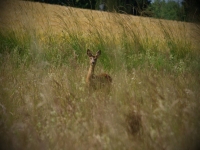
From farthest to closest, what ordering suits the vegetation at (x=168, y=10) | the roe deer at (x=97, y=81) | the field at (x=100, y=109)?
the vegetation at (x=168, y=10) → the roe deer at (x=97, y=81) → the field at (x=100, y=109)

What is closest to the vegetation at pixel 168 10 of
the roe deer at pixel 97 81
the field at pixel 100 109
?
the field at pixel 100 109

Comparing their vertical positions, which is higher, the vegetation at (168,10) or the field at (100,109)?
the vegetation at (168,10)

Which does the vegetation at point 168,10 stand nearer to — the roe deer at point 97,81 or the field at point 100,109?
the field at point 100,109

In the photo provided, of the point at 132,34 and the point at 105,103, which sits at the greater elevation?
the point at 132,34

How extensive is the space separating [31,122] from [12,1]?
483 cm

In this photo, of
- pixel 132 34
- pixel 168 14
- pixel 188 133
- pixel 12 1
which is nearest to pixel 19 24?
pixel 12 1

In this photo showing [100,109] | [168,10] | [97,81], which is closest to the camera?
[100,109]

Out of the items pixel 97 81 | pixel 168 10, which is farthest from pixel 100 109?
pixel 168 10

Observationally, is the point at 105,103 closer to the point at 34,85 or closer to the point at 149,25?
the point at 34,85

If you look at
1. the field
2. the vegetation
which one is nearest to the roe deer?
the field

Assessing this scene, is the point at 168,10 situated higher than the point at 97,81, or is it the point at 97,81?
the point at 168,10

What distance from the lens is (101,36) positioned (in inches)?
211

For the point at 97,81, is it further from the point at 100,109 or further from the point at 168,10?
the point at 168,10

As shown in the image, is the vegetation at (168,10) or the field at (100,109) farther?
the vegetation at (168,10)
